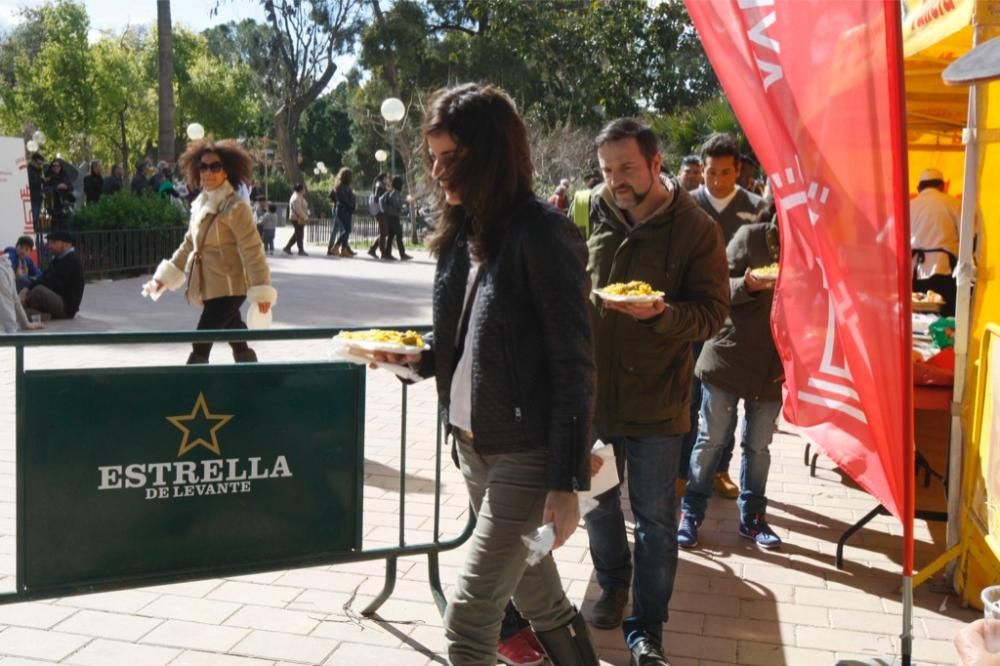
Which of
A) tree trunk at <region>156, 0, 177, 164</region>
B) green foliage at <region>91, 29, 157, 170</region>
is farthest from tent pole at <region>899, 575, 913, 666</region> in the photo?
green foliage at <region>91, 29, 157, 170</region>

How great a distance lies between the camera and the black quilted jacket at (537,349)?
8.65ft

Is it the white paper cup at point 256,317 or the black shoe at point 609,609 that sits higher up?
the white paper cup at point 256,317

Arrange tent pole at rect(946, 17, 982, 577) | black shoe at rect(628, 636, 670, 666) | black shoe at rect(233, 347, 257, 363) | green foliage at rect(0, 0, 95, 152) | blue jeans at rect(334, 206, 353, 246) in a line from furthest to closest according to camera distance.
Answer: green foliage at rect(0, 0, 95, 152) < blue jeans at rect(334, 206, 353, 246) < black shoe at rect(233, 347, 257, 363) < tent pole at rect(946, 17, 982, 577) < black shoe at rect(628, 636, 670, 666)

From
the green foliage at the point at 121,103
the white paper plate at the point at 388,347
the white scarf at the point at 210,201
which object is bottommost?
the white paper plate at the point at 388,347

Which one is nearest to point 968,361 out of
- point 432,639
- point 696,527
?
point 696,527

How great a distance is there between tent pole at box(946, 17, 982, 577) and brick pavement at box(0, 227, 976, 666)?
0.43m

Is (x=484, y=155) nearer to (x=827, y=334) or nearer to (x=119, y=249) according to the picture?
(x=827, y=334)

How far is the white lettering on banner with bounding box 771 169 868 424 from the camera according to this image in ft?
10.0

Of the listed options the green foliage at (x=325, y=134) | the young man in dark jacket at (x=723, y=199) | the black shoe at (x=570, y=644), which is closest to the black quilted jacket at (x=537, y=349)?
the black shoe at (x=570, y=644)

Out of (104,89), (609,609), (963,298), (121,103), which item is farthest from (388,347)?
(121,103)

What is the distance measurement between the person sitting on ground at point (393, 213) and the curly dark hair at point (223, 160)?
56.5 feet

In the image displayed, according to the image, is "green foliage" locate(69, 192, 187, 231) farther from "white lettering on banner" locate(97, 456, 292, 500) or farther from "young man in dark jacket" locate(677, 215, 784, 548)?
"white lettering on banner" locate(97, 456, 292, 500)

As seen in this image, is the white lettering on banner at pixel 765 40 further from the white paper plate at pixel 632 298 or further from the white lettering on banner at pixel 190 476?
the white lettering on banner at pixel 190 476

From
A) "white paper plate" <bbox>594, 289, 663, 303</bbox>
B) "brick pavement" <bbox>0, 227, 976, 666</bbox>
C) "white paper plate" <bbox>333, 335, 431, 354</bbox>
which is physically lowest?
"brick pavement" <bbox>0, 227, 976, 666</bbox>
